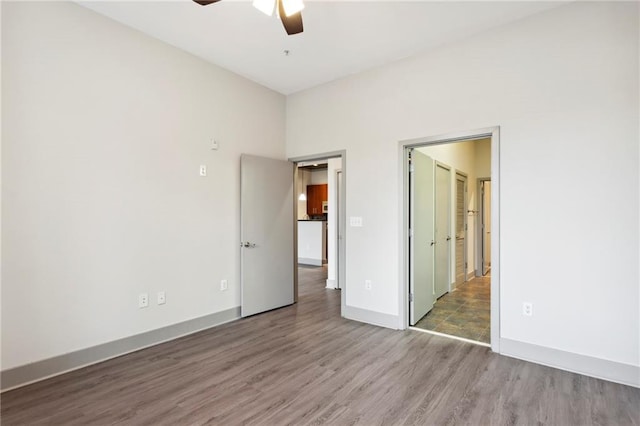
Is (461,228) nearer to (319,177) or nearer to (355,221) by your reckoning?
(355,221)

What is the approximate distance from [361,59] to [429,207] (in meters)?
2.02

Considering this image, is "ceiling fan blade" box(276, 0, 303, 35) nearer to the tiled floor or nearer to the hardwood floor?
the hardwood floor

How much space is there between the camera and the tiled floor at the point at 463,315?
3.44m

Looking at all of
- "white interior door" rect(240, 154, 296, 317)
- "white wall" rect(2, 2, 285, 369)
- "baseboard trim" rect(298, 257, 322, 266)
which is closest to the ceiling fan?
"white wall" rect(2, 2, 285, 369)

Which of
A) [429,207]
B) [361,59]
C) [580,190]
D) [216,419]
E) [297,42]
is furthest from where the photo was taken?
[429,207]

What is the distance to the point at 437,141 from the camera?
3.29 metres

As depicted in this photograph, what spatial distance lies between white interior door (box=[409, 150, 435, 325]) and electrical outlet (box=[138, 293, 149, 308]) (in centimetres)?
282

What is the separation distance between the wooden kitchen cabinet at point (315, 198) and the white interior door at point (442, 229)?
18.4 ft

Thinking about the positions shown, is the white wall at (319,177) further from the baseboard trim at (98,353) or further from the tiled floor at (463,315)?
the baseboard trim at (98,353)

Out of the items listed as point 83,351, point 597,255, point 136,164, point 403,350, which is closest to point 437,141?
point 597,255

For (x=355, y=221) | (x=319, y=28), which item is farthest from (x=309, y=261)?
(x=319, y=28)

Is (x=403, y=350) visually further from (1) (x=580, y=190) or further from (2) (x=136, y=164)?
(2) (x=136, y=164)

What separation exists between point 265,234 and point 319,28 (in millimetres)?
2488

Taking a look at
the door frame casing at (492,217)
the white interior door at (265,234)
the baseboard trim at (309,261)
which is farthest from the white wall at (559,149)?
the baseboard trim at (309,261)
